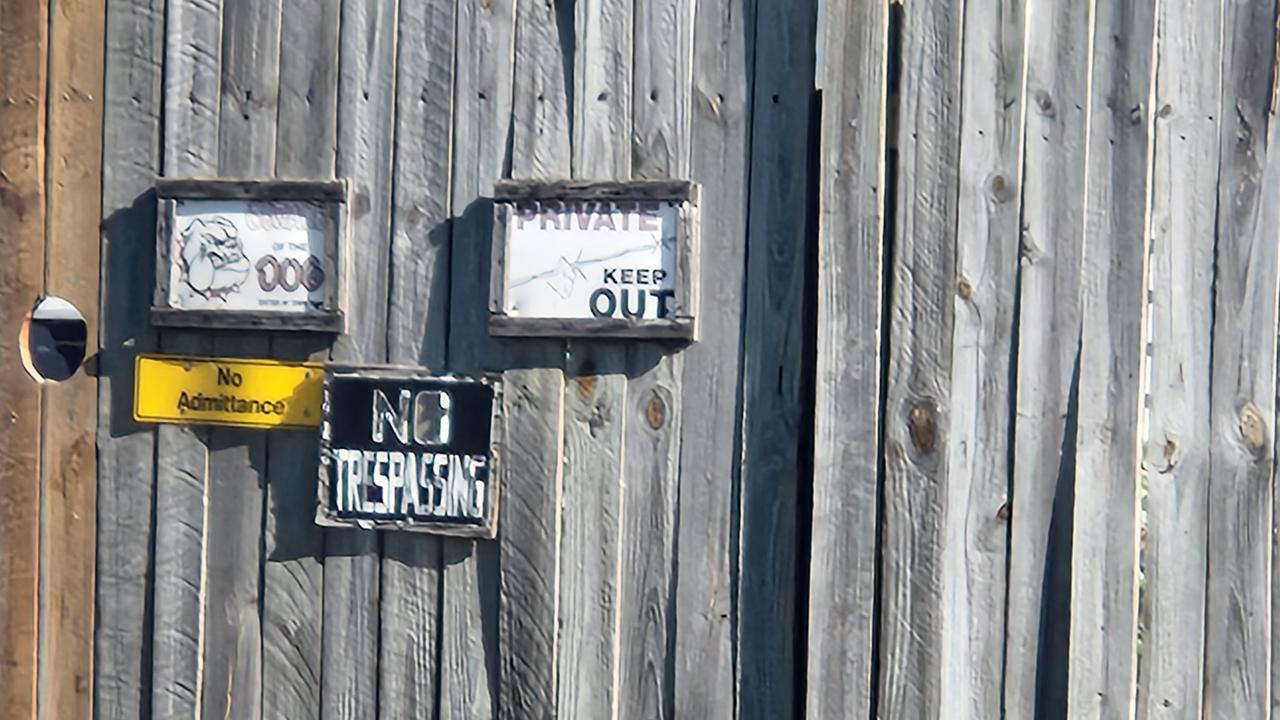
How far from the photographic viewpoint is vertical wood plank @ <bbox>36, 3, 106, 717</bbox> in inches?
151

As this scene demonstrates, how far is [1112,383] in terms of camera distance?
130 inches

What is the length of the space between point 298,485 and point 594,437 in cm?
77

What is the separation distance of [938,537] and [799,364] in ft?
1.66

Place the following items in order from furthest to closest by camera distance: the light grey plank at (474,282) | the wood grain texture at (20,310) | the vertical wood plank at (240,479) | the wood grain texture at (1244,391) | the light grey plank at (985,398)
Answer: the wood grain texture at (20,310) < the vertical wood plank at (240,479) < the light grey plank at (474,282) < the light grey plank at (985,398) < the wood grain texture at (1244,391)

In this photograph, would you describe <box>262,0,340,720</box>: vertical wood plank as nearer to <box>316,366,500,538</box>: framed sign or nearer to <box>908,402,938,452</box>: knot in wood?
<box>316,366,500,538</box>: framed sign

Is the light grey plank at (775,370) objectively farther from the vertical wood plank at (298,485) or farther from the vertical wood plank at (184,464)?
the vertical wood plank at (184,464)

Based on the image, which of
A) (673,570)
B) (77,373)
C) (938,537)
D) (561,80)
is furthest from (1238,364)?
(77,373)

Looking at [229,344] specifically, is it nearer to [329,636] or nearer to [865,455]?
[329,636]

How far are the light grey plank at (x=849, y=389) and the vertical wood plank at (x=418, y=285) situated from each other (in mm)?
921

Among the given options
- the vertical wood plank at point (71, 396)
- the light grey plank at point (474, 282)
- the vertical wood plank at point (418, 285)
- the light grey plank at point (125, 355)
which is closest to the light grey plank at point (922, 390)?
the light grey plank at point (474, 282)

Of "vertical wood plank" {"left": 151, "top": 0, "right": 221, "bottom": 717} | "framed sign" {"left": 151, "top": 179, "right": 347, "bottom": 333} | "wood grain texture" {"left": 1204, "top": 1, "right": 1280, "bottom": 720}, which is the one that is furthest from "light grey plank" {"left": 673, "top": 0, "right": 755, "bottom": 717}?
"vertical wood plank" {"left": 151, "top": 0, "right": 221, "bottom": 717}

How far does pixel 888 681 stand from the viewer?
11.2 ft

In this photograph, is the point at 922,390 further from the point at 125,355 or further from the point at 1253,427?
the point at 125,355

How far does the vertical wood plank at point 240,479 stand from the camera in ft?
12.3
